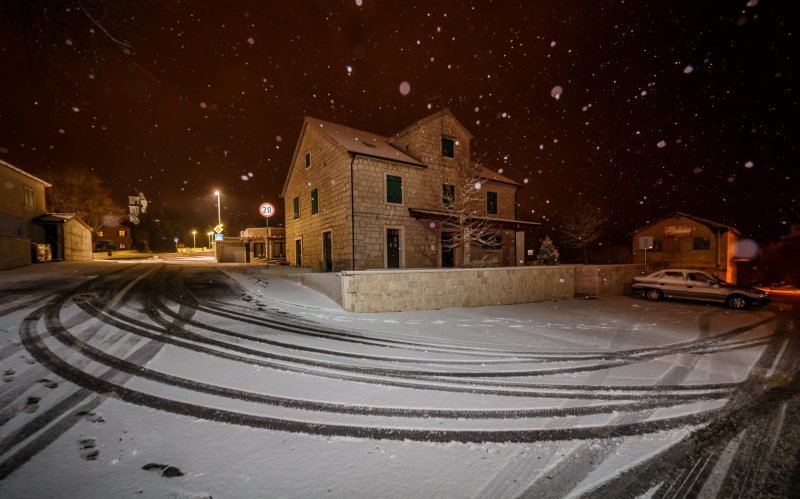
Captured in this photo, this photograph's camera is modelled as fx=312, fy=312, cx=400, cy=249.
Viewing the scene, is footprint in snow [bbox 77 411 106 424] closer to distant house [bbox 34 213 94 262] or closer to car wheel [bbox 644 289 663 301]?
car wheel [bbox 644 289 663 301]

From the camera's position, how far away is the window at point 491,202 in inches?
867

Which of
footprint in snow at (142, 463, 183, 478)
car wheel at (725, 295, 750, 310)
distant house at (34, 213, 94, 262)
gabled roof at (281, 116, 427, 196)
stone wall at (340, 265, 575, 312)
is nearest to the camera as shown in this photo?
footprint in snow at (142, 463, 183, 478)

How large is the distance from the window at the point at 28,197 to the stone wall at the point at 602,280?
38.1 metres

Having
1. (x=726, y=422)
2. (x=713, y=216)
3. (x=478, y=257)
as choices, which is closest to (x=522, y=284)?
(x=478, y=257)

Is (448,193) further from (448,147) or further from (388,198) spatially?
(388,198)

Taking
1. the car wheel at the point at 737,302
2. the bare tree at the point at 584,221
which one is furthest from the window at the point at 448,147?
the bare tree at the point at 584,221

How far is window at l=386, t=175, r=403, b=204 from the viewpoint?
17.7m

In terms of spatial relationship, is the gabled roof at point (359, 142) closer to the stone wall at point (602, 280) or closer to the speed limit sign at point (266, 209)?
the speed limit sign at point (266, 209)

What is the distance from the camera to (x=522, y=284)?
1440 cm

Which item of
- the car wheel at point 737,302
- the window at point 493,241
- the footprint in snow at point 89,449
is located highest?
the window at point 493,241

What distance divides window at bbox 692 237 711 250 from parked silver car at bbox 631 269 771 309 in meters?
22.2

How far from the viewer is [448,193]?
1959 centimetres

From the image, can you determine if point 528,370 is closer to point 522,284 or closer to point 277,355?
point 277,355

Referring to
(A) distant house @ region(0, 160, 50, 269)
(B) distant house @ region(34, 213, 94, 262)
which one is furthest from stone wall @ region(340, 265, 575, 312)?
(B) distant house @ region(34, 213, 94, 262)
